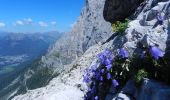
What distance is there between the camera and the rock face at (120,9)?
19.4m

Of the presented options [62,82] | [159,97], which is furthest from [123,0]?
[159,97]

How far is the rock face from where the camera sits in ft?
63.8

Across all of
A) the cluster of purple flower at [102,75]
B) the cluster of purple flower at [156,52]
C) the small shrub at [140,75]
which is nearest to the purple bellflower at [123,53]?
the cluster of purple flower at [102,75]

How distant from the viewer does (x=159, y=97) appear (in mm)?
8742

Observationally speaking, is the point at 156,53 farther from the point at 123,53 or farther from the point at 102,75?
the point at 102,75

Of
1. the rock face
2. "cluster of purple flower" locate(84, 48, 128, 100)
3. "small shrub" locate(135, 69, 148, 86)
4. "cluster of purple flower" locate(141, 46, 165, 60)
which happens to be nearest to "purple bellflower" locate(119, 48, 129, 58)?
"cluster of purple flower" locate(84, 48, 128, 100)

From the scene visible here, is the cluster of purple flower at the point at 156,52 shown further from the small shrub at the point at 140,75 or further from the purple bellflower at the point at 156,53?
the small shrub at the point at 140,75

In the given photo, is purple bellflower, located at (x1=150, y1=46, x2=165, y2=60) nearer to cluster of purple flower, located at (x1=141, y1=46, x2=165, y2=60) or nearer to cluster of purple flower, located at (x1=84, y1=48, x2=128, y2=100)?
cluster of purple flower, located at (x1=141, y1=46, x2=165, y2=60)

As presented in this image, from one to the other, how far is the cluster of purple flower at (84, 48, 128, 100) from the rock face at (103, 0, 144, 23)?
6962mm

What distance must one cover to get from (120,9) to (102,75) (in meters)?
8.82

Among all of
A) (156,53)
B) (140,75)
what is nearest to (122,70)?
(140,75)

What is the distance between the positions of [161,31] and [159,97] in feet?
8.42

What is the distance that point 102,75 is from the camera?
12.4 meters

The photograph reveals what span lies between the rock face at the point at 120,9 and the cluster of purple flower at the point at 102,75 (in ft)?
22.8
